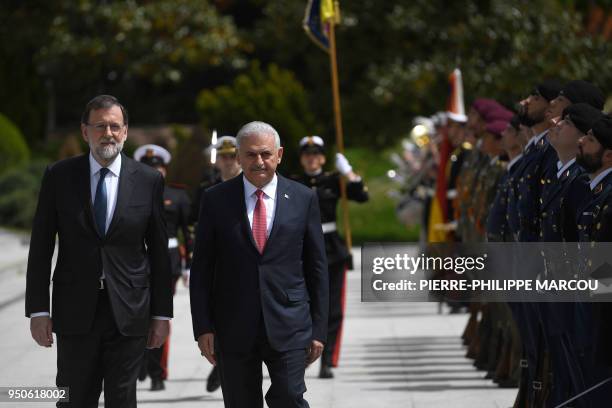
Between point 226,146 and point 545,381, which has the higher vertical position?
point 226,146

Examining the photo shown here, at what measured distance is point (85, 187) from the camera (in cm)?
764

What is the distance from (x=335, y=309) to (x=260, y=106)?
1961 cm

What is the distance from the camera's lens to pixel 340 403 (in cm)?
1096

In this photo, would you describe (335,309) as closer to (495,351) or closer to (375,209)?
(495,351)

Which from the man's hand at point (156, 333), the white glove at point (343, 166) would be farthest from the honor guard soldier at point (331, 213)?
the man's hand at point (156, 333)

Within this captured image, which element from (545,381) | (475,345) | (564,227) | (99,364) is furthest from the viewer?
(475,345)

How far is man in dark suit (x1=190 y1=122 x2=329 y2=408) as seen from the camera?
734cm

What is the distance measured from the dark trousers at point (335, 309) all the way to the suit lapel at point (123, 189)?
5.04 m

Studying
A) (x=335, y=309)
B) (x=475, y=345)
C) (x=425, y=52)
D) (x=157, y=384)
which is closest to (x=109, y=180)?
(x=157, y=384)

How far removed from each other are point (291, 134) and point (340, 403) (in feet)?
68.1

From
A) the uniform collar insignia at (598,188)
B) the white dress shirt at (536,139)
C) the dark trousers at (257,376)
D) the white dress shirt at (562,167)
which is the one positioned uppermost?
the white dress shirt at (536,139)

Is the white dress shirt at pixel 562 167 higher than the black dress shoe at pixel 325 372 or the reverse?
higher

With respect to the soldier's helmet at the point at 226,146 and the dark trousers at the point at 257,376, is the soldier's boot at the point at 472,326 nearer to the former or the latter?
the soldier's helmet at the point at 226,146

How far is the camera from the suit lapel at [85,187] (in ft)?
24.8
